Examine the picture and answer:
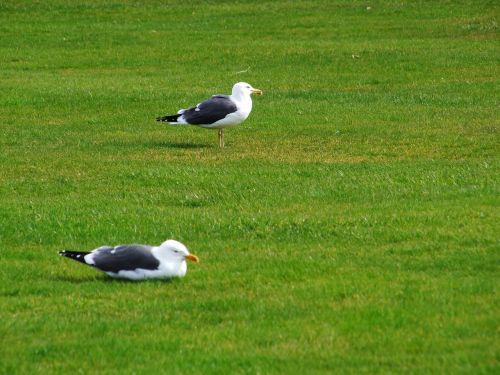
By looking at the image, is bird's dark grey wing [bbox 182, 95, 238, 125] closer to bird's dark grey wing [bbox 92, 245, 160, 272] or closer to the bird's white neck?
the bird's white neck

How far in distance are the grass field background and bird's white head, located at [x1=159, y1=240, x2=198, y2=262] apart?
0.89ft

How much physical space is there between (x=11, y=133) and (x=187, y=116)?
3925 millimetres

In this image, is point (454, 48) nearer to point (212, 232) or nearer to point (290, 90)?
point (290, 90)

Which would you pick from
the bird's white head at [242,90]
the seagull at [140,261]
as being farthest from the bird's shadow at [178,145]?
the seagull at [140,261]

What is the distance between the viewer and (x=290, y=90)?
28594mm

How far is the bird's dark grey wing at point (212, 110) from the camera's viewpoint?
20688 millimetres

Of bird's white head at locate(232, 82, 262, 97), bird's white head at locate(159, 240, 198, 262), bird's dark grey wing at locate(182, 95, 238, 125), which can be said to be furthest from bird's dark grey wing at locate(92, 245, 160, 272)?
bird's white head at locate(232, 82, 262, 97)

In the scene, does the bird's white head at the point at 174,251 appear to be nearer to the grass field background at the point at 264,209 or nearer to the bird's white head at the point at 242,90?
the grass field background at the point at 264,209

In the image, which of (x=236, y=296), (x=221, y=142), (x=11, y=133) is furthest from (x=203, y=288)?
(x=11, y=133)

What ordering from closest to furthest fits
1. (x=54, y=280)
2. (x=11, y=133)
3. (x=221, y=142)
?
(x=54, y=280) < (x=221, y=142) < (x=11, y=133)

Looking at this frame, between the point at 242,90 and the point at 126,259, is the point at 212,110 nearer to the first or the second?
the point at 242,90

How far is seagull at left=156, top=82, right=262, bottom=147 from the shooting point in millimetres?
20703

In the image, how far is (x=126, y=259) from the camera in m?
11.3

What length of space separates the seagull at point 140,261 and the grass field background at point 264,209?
163 millimetres
